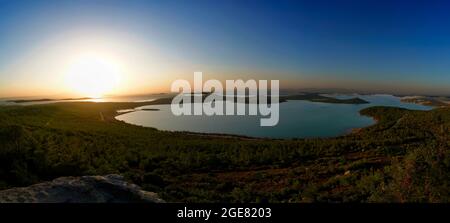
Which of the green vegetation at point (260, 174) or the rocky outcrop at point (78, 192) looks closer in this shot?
the rocky outcrop at point (78, 192)

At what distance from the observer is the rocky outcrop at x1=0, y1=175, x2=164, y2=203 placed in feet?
19.4

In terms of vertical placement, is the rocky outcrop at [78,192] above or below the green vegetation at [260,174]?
above

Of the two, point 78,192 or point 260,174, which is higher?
point 78,192

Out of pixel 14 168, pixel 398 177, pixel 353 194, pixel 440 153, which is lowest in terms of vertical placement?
pixel 353 194

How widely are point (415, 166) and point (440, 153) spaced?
705 millimetres

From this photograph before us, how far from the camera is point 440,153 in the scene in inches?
287

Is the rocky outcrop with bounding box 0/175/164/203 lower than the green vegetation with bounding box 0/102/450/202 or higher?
higher

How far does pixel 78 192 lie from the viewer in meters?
6.40

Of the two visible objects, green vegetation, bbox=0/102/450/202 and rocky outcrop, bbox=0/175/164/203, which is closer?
rocky outcrop, bbox=0/175/164/203

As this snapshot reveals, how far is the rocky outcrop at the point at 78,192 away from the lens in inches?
233

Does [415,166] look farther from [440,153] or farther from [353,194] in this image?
[353,194]

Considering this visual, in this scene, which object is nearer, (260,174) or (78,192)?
(78,192)
